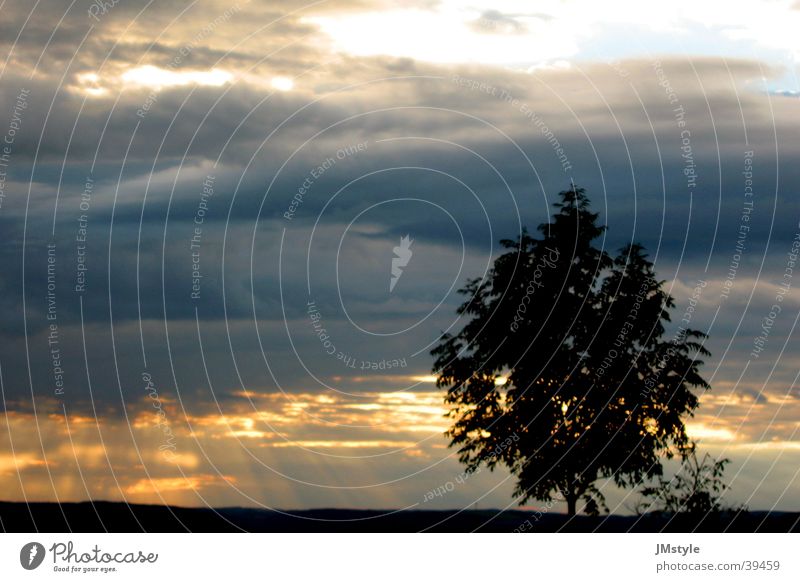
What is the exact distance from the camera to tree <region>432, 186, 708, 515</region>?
44.1 meters

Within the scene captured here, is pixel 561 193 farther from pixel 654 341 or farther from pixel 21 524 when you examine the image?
pixel 21 524
